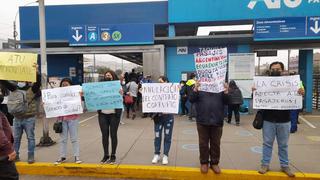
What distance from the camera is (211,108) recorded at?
5621mm

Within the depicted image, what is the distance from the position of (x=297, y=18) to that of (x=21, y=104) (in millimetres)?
11203

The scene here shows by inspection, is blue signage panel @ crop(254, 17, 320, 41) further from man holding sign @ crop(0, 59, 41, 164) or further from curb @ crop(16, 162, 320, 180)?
man holding sign @ crop(0, 59, 41, 164)

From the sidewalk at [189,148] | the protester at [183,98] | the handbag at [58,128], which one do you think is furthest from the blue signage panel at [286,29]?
the handbag at [58,128]

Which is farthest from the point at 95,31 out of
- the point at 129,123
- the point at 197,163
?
the point at 197,163

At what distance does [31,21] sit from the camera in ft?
56.5

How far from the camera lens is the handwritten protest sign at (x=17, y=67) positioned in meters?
6.18

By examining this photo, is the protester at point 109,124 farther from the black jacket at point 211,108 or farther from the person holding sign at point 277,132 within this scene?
the person holding sign at point 277,132

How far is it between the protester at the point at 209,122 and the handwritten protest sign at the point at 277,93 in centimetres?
64

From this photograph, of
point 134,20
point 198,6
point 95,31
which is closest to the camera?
point 95,31

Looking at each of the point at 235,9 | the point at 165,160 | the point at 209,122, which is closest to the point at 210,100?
the point at 209,122

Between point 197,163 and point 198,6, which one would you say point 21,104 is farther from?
point 198,6

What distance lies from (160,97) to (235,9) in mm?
9964

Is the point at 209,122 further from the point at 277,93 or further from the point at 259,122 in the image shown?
the point at 277,93

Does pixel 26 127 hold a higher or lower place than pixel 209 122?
lower
